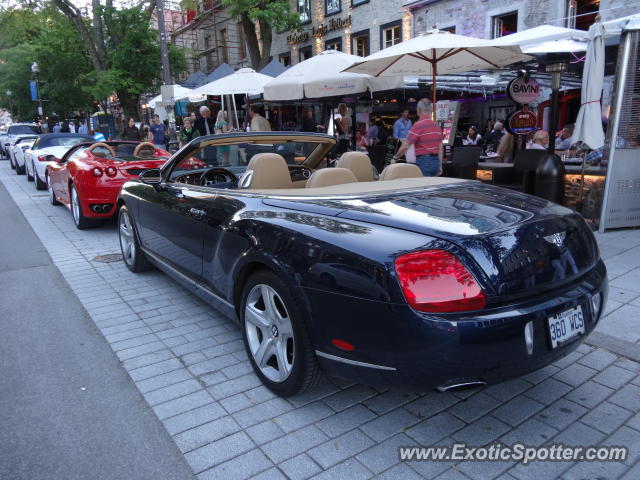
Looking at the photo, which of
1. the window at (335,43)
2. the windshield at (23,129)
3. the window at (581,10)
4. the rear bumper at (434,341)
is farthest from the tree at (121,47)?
the rear bumper at (434,341)

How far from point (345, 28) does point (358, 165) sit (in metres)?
19.3

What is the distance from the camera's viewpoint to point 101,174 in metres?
7.20

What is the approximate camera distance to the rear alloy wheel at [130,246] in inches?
206

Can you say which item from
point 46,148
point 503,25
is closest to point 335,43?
point 503,25

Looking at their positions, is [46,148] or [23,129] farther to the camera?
[23,129]

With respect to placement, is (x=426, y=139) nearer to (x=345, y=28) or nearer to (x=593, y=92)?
(x=593, y=92)

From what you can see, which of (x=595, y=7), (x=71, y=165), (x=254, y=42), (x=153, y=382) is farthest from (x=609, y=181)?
(x=254, y=42)

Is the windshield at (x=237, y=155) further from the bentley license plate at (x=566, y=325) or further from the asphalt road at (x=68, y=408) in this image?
the bentley license plate at (x=566, y=325)

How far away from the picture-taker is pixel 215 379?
121 inches

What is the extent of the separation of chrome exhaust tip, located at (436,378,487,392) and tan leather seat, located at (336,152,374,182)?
1.96m

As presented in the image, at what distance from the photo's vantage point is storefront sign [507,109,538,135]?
939cm

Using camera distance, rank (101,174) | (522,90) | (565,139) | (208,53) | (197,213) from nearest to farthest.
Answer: (197,213)
(101,174)
(522,90)
(565,139)
(208,53)

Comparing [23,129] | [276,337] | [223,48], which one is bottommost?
[276,337]

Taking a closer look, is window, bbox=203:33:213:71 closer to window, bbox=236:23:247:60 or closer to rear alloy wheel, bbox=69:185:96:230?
window, bbox=236:23:247:60
